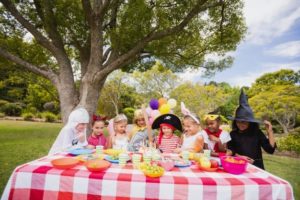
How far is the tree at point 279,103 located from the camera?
13.8m

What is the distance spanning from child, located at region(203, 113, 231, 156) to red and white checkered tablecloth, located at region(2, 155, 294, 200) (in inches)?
54.2

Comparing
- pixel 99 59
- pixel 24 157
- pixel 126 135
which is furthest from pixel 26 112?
pixel 126 135

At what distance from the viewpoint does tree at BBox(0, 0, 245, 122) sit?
6137 mm

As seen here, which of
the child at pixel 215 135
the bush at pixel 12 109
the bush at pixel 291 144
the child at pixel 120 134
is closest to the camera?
the child at pixel 215 135

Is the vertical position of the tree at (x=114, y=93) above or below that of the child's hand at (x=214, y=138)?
above

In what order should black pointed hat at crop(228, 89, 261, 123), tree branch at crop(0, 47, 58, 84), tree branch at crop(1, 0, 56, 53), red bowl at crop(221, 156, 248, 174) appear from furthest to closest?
tree branch at crop(1, 0, 56, 53) → tree branch at crop(0, 47, 58, 84) → black pointed hat at crop(228, 89, 261, 123) → red bowl at crop(221, 156, 248, 174)

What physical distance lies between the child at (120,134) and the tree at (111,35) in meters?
2.78

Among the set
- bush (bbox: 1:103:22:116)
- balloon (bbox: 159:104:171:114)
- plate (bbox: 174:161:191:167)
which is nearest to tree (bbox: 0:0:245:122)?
balloon (bbox: 159:104:171:114)

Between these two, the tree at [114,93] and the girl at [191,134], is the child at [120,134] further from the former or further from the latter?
the tree at [114,93]

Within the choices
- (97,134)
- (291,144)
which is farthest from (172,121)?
(291,144)

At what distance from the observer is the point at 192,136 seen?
3.18 metres

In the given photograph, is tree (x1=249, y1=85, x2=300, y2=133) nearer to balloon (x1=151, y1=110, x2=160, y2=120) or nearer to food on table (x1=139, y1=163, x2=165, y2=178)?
balloon (x1=151, y1=110, x2=160, y2=120)

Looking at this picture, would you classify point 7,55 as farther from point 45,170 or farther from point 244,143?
point 244,143

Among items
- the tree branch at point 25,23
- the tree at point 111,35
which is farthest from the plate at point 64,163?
the tree branch at point 25,23
